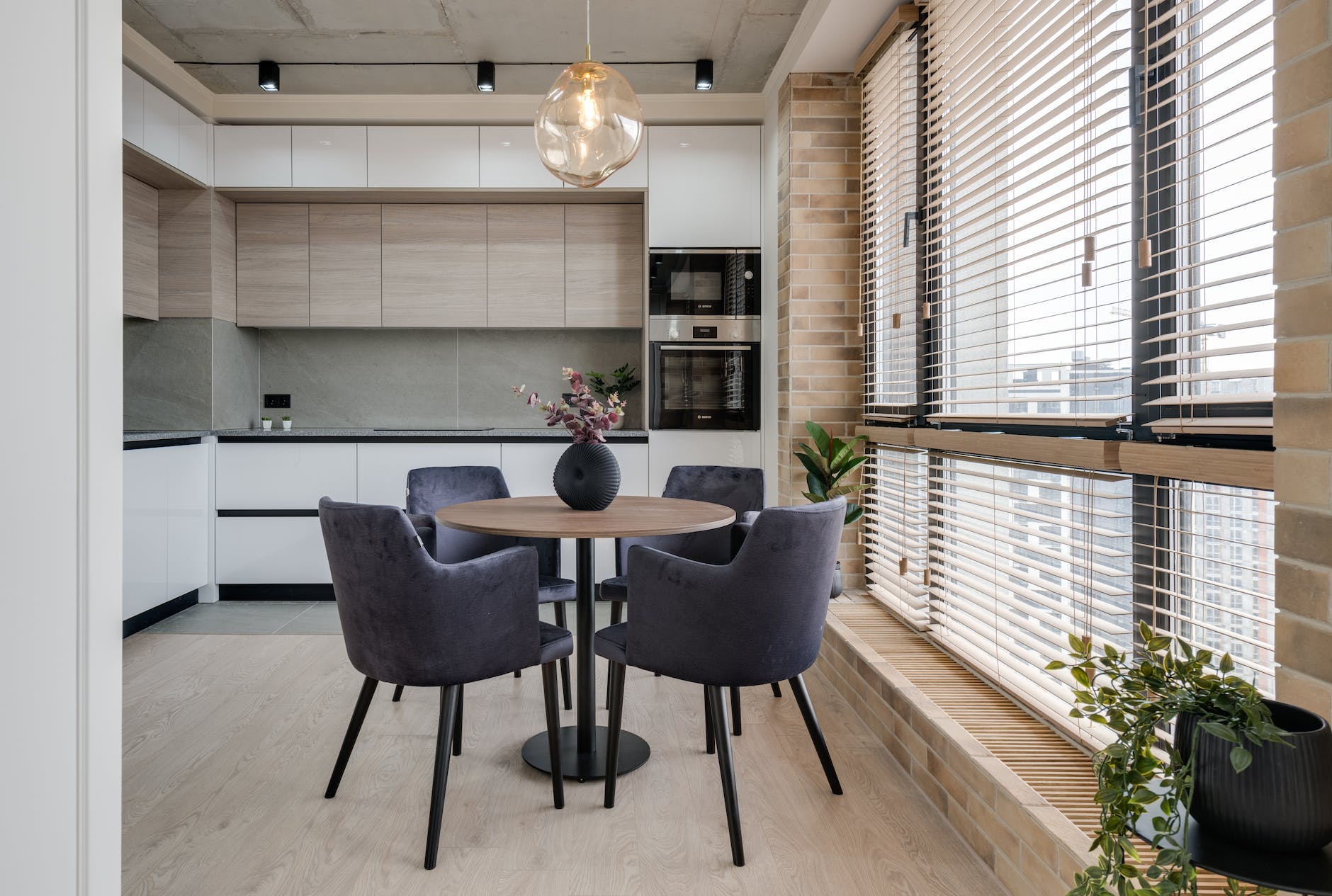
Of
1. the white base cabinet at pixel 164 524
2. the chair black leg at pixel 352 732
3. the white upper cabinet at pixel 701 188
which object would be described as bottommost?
the chair black leg at pixel 352 732

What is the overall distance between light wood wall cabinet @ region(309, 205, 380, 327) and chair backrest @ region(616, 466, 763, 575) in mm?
2423

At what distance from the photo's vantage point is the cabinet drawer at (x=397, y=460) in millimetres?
4422

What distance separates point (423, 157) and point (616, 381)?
5.30 feet

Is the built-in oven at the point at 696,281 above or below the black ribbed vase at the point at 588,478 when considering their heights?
above

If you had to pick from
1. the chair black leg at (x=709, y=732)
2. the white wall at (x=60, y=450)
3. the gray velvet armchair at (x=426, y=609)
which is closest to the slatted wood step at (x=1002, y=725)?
the chair black leg at (x=709, y=732)

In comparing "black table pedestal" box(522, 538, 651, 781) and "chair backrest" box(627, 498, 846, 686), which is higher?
"chair backrest" box(627, 498, 846, 686)

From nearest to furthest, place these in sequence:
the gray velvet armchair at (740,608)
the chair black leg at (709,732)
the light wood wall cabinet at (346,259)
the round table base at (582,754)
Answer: the gray velvet armchair at (740,608), the round table base at (582,754), the chair black leg at (709,732), the light wood wall cabinet at (346,259)

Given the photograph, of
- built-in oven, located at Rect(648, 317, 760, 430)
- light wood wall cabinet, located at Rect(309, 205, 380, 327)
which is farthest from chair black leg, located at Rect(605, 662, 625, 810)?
light wood wall cabinet, located at Rect(309, 205, 380, 327)

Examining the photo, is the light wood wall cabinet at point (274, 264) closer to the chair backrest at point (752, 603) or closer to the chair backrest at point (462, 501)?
the chair backrest at point (462, 501)

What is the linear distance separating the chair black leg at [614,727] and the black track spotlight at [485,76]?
3122mm

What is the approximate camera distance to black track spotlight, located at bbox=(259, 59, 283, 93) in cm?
404

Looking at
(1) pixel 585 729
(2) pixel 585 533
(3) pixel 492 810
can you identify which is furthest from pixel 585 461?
(3) pixel 492 810

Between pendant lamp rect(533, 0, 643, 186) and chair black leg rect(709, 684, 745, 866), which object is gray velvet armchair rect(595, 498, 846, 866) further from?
pendant lamp rect(533, 0, 643, 186)

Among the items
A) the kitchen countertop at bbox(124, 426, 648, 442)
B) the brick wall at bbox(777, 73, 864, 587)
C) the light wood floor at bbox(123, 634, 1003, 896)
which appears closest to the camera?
the light wood floor at bbox(123, 634, 1003, 896)
